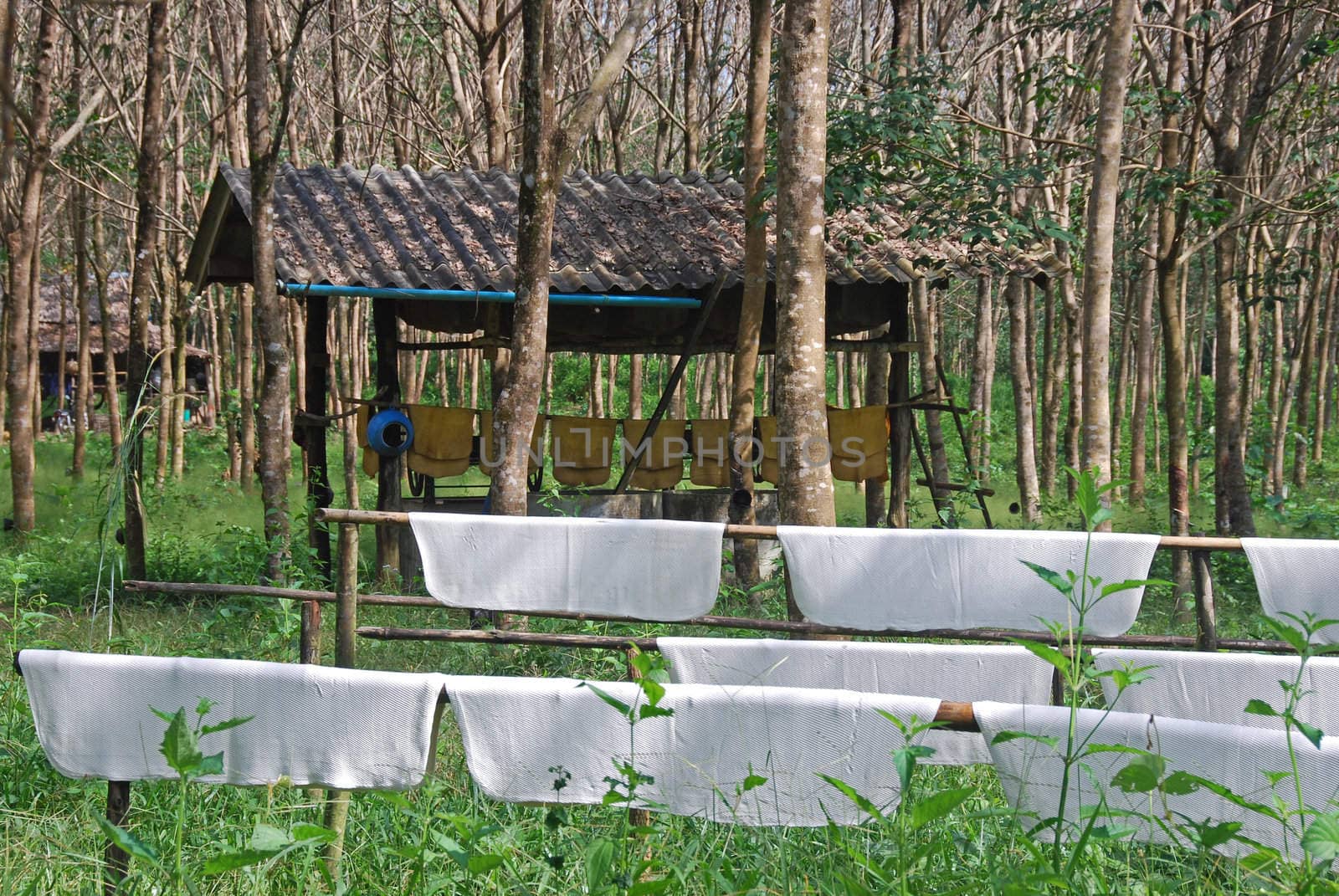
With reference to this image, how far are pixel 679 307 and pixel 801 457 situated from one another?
14.9 feet

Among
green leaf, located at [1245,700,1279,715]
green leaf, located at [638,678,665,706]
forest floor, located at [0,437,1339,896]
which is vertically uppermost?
green leaf, located at [1245,700,1279,715]

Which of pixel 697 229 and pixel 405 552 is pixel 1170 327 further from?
pixel 405 552

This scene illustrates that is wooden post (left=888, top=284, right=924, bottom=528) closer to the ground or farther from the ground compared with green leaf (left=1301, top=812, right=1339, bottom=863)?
farther from the ground

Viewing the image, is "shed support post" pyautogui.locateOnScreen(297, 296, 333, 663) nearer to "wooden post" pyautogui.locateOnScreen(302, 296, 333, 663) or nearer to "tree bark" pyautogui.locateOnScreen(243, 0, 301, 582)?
"wooden post" pyautogui.locateOnScreen(302, 296, 333, 663)

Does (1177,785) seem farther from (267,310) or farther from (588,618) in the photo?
(267,310)

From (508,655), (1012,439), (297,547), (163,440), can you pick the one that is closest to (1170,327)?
(508,655)

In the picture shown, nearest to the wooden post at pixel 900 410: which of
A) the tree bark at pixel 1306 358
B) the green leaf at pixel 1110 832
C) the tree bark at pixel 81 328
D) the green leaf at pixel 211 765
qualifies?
the tree bark at pixel 1306 358

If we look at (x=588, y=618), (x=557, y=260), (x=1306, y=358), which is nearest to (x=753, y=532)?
(x=588, y=618)

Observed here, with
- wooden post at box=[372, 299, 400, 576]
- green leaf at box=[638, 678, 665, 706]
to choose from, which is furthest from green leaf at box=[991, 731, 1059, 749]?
wooden post at box=[372, 299, 400, 576]

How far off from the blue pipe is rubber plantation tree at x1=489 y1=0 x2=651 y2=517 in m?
1.29

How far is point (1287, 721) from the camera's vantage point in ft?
7.85

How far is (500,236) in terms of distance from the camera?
8789 millimetres

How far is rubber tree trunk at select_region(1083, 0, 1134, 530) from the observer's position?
6312mm

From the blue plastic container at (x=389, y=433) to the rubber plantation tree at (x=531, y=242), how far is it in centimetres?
245
